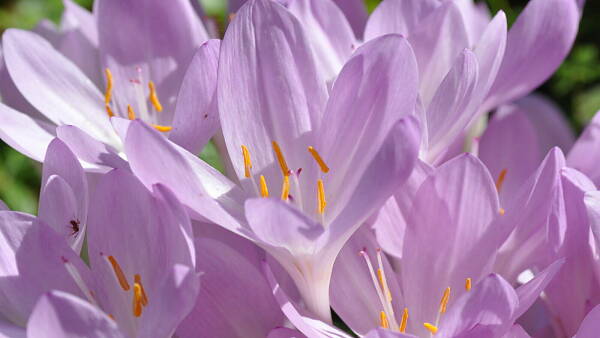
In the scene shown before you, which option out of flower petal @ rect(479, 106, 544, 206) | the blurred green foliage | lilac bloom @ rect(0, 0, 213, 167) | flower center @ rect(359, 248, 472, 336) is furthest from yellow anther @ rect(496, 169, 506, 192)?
the blurred green foliage

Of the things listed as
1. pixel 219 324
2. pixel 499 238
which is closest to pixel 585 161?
pixel 499 238

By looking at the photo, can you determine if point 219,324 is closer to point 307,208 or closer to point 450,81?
point 307,208

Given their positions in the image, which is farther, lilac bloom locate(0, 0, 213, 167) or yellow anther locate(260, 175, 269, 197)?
lilac bloom locate(0, 0, 213, 167)

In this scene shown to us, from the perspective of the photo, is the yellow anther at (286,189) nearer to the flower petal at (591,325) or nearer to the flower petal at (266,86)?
the flower petal at (266,86)

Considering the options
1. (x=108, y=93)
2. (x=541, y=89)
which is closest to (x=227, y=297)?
(x=108, y=93)

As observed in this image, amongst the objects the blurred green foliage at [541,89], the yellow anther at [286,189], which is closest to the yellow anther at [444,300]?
the yellow anther at [286,189]

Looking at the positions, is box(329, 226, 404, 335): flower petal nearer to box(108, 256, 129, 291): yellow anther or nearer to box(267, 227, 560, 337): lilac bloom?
box(267, 227, 560, 337): lilac bloom

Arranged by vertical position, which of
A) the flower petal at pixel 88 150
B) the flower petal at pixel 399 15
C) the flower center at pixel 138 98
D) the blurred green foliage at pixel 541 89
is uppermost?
the flower petal at pixel 399 15
